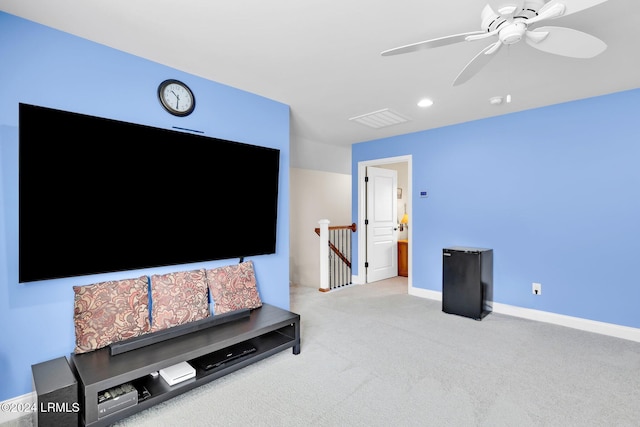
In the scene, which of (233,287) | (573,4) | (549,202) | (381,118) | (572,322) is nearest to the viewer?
(573,4)

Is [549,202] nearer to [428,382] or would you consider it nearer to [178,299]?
[428,382]

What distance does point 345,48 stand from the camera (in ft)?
7.50

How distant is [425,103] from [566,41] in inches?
69.1

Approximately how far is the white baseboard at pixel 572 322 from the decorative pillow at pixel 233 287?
3.02 meters

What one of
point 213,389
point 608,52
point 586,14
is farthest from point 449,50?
point 213,389

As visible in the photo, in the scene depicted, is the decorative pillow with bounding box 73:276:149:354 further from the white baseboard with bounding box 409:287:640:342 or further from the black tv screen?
the white baseboard with bounding box 409:287:640:342

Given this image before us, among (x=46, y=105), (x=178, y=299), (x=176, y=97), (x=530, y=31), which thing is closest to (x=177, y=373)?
(x=178, y=299)

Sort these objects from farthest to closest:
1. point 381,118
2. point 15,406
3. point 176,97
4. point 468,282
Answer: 1. point 381,118
2. point 468,282
3. point 176,97
4. point 15,406

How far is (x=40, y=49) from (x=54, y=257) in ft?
4.41

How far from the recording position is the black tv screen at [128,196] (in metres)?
1.88

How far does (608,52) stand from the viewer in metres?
2.35

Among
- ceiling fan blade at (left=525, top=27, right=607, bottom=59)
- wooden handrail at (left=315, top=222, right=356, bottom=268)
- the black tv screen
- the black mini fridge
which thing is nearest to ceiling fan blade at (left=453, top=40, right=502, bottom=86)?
ceiling fan blade at (left=525, top=27, right=607, bottom=59)

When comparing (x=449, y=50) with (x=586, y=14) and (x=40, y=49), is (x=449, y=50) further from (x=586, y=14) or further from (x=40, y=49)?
(x=40, y=49)

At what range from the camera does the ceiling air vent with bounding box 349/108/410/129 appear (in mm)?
3740
